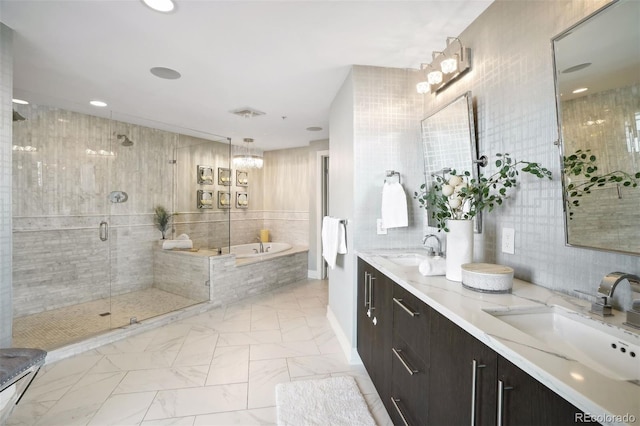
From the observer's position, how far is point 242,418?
1818mm

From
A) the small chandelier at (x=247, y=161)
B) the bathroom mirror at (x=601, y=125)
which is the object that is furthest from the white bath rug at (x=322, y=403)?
the small chandelier at (x=247, y=161)

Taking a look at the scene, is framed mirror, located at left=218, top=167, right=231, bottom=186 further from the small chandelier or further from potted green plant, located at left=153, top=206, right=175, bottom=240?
potted green plant, located at left=153, top=206, right=175, bottom=240

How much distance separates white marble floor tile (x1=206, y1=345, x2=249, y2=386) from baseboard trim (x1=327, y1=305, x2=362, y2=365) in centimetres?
84

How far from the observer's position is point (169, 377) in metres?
2.25

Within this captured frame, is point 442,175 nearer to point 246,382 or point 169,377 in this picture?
point 246,382

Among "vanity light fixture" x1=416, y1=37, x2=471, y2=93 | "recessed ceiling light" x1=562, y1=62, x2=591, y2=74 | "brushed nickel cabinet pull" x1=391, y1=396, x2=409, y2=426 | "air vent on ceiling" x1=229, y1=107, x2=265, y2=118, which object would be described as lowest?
"brushed nickel cabinet pull" x1=391, y1=396, x2=409, y2=426

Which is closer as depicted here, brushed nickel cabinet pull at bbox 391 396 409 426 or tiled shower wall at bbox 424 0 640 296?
tiled shower wall at bbox 424 0 640 296

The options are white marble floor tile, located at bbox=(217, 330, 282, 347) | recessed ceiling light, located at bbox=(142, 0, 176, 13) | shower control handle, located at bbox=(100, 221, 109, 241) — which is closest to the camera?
recessed ceiling light, located at bbox=(142, 0, 176, 13)

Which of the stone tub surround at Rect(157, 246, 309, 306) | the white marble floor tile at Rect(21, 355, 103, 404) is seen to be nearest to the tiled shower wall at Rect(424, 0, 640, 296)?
the white marble floor tile at Rect(21, 355, 103, 404)

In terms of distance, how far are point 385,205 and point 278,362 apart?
62.4 inches

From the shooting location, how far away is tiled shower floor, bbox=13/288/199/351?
2.72 meters

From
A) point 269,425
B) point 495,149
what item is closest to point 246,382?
point 269,425

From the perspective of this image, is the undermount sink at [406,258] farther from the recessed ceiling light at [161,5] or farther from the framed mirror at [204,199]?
the framed mirror at [204,199]

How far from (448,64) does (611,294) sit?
160 cm
